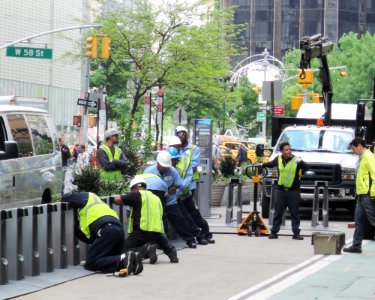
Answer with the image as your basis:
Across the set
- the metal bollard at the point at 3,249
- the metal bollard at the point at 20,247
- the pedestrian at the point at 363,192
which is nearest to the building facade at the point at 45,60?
the pedestrian at the point at 363,192

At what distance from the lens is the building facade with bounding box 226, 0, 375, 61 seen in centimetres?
11944

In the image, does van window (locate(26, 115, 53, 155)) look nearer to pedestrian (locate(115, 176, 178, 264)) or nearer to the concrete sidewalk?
the concrete sidewalk

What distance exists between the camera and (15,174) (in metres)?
17.9

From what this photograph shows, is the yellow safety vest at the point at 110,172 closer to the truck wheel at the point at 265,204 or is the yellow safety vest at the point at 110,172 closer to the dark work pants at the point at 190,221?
the dark work pants at the point at 190,221

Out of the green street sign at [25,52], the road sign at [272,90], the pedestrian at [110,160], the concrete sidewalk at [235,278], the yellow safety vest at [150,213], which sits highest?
the green street sign at [25,52]

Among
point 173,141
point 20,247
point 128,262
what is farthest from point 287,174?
point 20,247

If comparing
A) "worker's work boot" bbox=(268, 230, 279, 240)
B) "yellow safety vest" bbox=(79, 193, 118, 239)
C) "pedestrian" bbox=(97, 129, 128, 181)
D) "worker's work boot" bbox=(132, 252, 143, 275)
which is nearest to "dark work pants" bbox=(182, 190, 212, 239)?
"pedestrian" bbox=(97, 129, 128, 181)

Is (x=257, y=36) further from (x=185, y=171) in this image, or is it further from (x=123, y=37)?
(x=185, y=171)

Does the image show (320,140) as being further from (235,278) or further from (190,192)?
(235,278)

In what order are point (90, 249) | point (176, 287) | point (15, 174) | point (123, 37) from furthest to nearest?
point (123, 37), point (15, 174), point (90, 249), point (176, 287)

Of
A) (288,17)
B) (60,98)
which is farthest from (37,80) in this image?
(288,17)

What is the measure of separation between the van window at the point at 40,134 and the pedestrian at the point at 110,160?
1.23m

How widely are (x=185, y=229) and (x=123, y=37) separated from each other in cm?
3002

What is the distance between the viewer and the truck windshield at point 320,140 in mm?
28672
